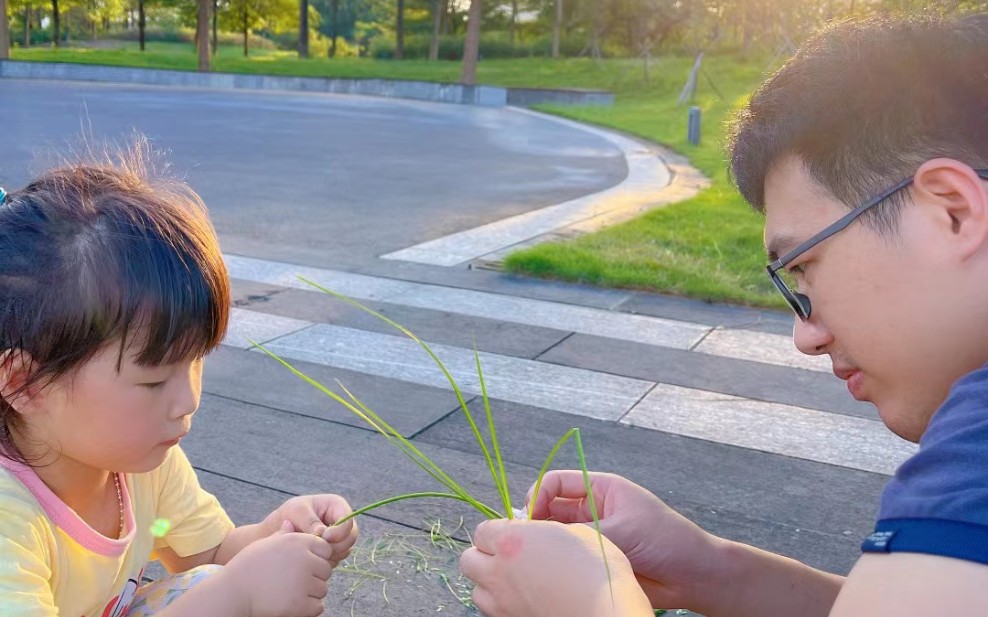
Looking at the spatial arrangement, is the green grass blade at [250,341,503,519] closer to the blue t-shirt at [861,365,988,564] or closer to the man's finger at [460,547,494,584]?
the man's finger at [460,547,494,584]

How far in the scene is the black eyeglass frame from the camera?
1.31 metres

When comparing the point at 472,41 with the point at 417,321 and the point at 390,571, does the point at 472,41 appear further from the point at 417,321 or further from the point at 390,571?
the point at 390,571

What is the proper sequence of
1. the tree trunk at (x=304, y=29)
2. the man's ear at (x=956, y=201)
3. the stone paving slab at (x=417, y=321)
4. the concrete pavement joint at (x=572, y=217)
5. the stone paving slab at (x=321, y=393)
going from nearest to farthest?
1. the man's ear at (x=956, y=201)
2. the stone paving slab at (x=321, y=393)
3. the stone paving slab at (x=417, y=321)
4. the concrete pavement joint at (x=572, y=217)
5. the tree trunk at (x=304, y=29)

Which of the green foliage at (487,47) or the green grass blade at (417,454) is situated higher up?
the green foliage at (487,47)

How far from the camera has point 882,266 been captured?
131cm

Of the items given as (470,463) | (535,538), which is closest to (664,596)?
(535,538)

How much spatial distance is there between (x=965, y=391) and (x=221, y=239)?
6.14 meters

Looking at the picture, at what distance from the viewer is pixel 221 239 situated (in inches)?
265

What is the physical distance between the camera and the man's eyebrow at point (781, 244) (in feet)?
4.75

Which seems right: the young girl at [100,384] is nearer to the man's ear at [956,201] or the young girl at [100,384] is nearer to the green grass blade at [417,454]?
the green grass blade at [417,454]

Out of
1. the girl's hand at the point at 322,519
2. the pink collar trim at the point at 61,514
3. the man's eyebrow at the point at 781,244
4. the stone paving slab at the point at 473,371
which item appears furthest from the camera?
the stone paving slab at the point at 473,371

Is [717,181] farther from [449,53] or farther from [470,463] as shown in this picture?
[449,53]

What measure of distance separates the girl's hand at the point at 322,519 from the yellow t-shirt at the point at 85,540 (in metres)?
0.18

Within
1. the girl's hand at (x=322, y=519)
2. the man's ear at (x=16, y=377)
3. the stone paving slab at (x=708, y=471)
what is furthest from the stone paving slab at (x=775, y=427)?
the man's ear at (x=16, y=377)
